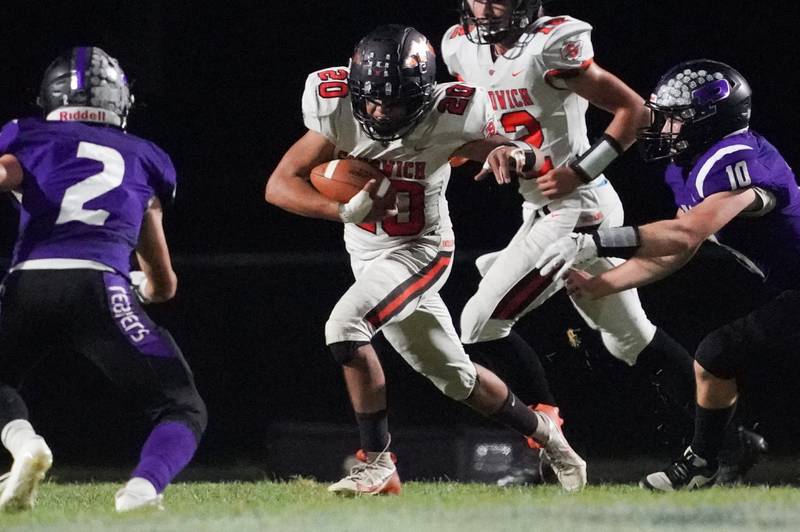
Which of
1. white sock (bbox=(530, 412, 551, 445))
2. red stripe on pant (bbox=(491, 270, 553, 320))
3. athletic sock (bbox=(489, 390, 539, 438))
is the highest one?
red stripe on pant (bbox=(491, 270, 553, 320))

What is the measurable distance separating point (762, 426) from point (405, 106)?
2.20 metres

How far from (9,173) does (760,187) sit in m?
2.17

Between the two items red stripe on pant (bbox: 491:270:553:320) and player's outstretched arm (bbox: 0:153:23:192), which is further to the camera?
red stripe on pant (bbox: 491:270:553:320)

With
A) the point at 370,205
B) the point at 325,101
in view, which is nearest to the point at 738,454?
the point at 370,205

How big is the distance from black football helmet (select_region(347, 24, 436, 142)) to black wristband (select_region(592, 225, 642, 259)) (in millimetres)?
678

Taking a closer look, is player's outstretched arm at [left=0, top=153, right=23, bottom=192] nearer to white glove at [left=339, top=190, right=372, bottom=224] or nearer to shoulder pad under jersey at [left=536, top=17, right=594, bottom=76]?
white glove at [left=339, top=190, right=372, bottom=224]

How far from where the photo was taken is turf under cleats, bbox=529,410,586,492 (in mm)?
4793

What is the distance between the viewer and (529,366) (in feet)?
16.4

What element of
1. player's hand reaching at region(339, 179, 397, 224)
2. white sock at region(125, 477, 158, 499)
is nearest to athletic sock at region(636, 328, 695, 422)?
player's hand reaching at region(339, 179, 397, 224)

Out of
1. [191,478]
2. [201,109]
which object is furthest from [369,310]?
[201,109]

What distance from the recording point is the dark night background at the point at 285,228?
5859 mm

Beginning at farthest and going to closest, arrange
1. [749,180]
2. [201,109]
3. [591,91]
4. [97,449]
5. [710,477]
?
[201,109] < [97,449] < [591,91] < [710,477] < [749,180]

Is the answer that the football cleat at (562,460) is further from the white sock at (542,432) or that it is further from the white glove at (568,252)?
the white glove at (568,252)

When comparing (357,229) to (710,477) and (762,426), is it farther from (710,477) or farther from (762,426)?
(762,426)
